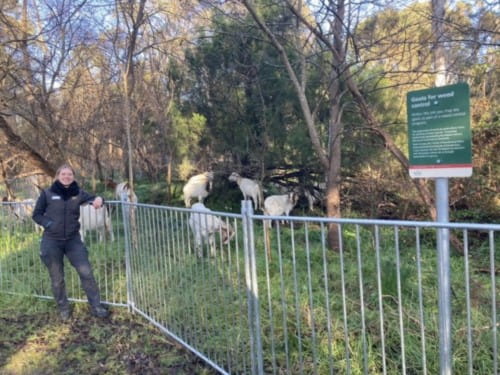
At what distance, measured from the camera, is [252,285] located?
3.07 m

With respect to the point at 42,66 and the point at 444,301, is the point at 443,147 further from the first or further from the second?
the point at 42,66

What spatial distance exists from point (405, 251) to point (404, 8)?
3.57m

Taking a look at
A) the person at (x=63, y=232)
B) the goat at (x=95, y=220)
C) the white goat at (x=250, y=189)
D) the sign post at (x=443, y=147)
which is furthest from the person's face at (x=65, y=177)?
the white goat at (x=250, y=189)

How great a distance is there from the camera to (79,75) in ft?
31.0

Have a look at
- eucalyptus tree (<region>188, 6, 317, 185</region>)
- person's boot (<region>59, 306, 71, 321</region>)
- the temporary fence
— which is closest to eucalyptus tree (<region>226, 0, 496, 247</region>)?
the temporary fence

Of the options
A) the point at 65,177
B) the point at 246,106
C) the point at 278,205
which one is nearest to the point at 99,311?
the point at 65,177

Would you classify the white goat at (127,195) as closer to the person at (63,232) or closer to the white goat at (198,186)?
the person at (63,232)

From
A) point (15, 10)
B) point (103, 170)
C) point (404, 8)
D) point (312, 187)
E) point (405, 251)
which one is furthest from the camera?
point (103, 170)

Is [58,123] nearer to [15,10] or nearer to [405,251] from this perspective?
[15,10]

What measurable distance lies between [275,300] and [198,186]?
6.03 m

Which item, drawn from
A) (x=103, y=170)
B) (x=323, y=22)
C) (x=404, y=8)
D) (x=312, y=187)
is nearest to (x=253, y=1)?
(x=323, y=22)

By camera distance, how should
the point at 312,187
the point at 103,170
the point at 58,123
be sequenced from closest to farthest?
the point at 58,123, the point at 312,187, the point at 103,170

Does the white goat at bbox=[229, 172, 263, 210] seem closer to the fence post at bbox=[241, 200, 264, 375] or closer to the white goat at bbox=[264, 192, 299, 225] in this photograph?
the white goat at bbox=[264, 192, 299, 225]

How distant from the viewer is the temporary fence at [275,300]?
3000mm
